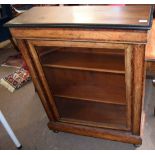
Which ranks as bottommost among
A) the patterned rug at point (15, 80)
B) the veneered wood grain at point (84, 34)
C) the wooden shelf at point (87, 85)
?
the patterned rug at point (15, 80)

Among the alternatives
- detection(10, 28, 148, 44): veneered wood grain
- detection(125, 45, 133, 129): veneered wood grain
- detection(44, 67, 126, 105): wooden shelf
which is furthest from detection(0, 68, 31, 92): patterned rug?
detection(125, 45, 133, 129): veneered wood grain

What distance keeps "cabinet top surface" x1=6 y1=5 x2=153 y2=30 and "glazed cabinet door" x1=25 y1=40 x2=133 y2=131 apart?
0.11 m

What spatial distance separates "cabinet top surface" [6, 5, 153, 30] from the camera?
90 cm

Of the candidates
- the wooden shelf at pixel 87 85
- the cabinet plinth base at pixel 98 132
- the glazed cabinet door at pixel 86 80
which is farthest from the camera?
the cabinet plinth base at pixel 98 132

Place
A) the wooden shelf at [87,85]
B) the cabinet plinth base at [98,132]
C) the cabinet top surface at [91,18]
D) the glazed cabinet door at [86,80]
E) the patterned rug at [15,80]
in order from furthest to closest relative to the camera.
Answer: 1. the patterned rug at [15,80]
2. the cabinet plinth base at [98,132]
3. the wooden shelf at [87,85]
4. the glazed cabinet door at [86,80]
5. the cabinet top surface at [91,18]

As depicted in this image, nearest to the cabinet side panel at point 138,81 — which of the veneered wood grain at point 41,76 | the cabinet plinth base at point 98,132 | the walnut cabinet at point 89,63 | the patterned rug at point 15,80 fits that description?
the walnut cabinet at point 89,63

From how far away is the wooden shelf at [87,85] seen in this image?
50.9 inches

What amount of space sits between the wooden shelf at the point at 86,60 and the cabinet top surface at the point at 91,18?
0.20 m

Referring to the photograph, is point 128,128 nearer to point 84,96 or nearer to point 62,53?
point 84,96

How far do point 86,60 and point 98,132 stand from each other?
0.58 metres

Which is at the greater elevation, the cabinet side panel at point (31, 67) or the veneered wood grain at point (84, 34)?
the veneered wood grain at point (84, 34)

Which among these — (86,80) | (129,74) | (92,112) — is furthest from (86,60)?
(92,112)

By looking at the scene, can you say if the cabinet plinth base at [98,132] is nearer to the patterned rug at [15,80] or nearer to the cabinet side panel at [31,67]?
the cabinet side panel at [31,67]

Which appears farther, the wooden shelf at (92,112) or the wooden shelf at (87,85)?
the wooden shelf at (92,112)
